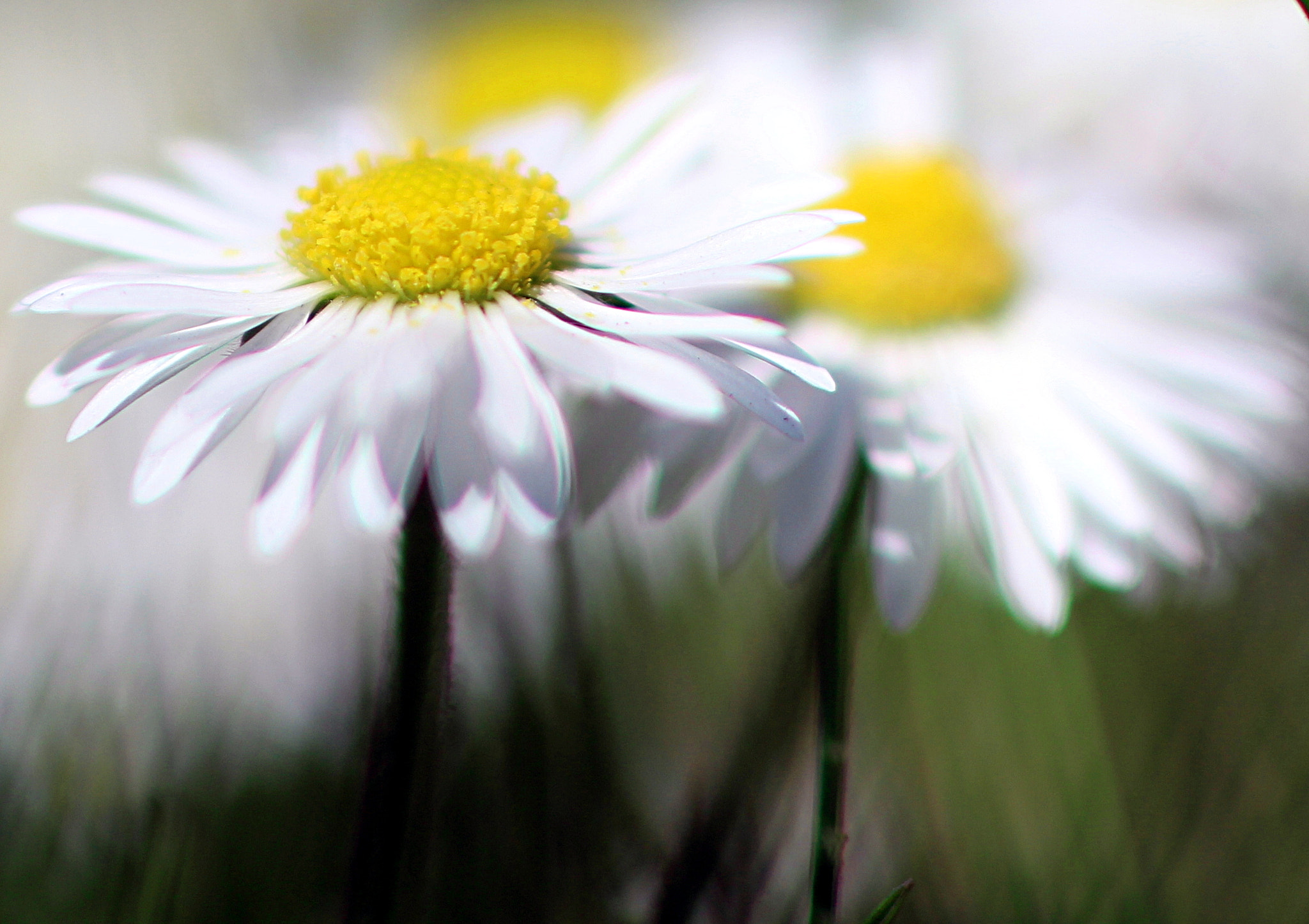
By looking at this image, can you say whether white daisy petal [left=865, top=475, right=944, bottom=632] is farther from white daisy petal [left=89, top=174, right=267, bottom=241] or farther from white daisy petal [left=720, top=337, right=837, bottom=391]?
white daisy petal [left=89, top=174, right=267, bottom=241]

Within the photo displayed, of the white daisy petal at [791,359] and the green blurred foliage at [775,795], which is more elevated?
the white daisy petal at [791,359]

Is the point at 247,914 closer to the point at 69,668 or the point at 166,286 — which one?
the point at 69,668

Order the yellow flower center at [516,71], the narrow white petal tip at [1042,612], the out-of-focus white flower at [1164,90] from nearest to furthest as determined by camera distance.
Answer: the narrow white petal tip at [1042,612]
the out-of-focus white flower at [1164,90]
the yellow flower center at [516,71]

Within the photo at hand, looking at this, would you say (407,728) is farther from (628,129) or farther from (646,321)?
(628,129)

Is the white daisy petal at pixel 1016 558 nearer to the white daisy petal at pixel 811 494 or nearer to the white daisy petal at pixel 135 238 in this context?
the white daisy petal at pixel 811 494

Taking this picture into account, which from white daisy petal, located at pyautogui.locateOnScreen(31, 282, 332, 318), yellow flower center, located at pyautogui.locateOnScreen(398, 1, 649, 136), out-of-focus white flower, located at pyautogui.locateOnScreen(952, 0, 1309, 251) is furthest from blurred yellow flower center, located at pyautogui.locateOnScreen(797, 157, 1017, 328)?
Answer: yellow flower center, located at pyautogui.locateOnScreen(398, 1, 649, 136)

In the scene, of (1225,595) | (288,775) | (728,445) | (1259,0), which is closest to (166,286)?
(728,445)

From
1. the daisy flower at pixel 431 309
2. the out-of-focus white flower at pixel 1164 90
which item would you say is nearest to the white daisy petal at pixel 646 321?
the daisy flower at pixel 431 309
